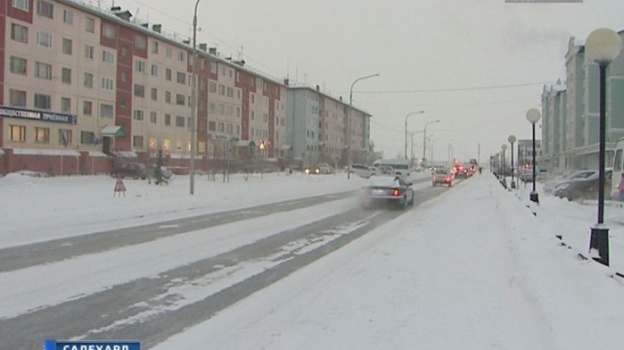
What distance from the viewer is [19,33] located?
4288cm

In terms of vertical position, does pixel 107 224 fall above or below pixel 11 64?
below

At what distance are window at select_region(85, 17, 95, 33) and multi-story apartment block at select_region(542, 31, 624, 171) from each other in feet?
158

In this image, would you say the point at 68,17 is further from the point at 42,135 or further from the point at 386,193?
the point at 386,193

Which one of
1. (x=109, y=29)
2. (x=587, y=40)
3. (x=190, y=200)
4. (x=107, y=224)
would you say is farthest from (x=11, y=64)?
(x=587, y=40)

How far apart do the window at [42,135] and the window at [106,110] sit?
23.0 feet

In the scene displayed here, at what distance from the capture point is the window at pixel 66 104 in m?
47.3

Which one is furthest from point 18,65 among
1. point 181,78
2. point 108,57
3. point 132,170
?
point 181,78

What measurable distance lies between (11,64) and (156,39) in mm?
20031

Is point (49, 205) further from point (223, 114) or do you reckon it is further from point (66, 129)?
point (223, 114)

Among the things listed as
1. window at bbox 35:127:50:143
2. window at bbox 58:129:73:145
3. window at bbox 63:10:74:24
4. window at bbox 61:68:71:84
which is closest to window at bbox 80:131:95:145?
window at bbox 58:129:73:145

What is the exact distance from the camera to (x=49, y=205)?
20.1 metres

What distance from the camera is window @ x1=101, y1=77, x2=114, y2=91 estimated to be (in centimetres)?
5244

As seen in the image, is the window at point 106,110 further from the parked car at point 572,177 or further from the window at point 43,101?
the parked car at point 572,177

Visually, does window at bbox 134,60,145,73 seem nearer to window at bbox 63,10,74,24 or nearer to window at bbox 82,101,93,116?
window at bbox 82,101,93,116
